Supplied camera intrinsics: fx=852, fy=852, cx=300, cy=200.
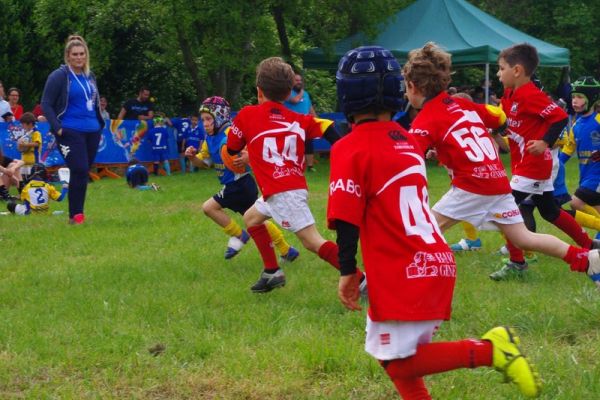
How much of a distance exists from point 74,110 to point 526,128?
17.2 ft

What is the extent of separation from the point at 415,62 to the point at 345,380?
202cm

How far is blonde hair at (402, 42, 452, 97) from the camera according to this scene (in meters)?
5.22

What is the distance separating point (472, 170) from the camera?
5.84 metres

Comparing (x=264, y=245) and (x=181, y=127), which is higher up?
(x=264, y=245)

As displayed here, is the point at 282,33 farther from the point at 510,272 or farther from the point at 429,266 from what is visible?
the point at 429,266

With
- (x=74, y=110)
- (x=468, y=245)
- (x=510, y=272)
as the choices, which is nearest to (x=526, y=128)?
(x=510, y=272)

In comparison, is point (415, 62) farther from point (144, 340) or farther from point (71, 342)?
point (71, 342)

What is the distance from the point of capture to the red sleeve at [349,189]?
3.47 meters

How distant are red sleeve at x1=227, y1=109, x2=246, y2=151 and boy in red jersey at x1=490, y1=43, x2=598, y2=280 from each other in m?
2.22

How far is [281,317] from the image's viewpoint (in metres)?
5.53

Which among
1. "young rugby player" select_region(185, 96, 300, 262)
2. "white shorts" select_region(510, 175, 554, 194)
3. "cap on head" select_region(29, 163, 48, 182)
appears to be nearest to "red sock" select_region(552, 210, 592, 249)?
"white shorts" select_region(510, 175, 554, 194)

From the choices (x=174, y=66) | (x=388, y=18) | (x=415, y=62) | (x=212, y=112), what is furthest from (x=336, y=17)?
(x=415, y=62)

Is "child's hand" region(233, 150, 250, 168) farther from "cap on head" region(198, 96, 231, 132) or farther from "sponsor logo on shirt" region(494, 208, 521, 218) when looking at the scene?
"sponsor logo on shirt" region(494, 208, 521, 218)

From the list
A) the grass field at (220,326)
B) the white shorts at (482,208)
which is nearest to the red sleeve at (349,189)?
the grass field at (220,326)
